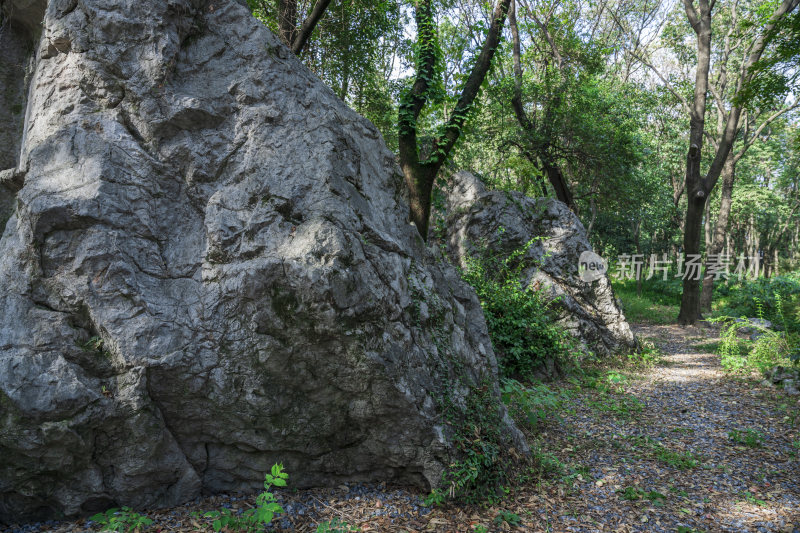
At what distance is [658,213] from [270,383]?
83.4 ft

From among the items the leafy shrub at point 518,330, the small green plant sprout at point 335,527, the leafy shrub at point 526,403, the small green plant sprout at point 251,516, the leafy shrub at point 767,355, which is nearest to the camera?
the small green plant sprout at point 251,516

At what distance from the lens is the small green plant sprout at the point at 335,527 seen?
9.87ft

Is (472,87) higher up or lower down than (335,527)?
higher up

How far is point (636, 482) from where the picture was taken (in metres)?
4.12

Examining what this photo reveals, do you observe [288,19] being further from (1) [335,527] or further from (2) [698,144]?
(2) [698,144]

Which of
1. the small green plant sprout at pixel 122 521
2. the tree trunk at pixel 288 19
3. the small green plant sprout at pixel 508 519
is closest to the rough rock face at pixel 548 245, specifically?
the tree trunk at pixel 288 19

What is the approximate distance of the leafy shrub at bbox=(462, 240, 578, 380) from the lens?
709cm

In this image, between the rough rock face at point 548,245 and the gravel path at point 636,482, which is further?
the rough rock face at point 548,245

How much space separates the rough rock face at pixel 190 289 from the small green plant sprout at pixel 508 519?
53 cm

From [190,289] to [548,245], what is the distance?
7.32 m

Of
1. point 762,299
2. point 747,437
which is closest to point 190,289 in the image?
point 747,437

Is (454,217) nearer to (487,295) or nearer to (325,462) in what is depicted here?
(487,295)

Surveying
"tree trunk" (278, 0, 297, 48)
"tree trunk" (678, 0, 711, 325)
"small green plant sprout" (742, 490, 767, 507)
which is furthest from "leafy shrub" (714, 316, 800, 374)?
"tree trunk" (278, 0, 297, 48)

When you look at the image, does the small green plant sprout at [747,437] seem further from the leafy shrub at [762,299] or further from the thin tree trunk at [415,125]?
the leafy shrub at [762,299]
